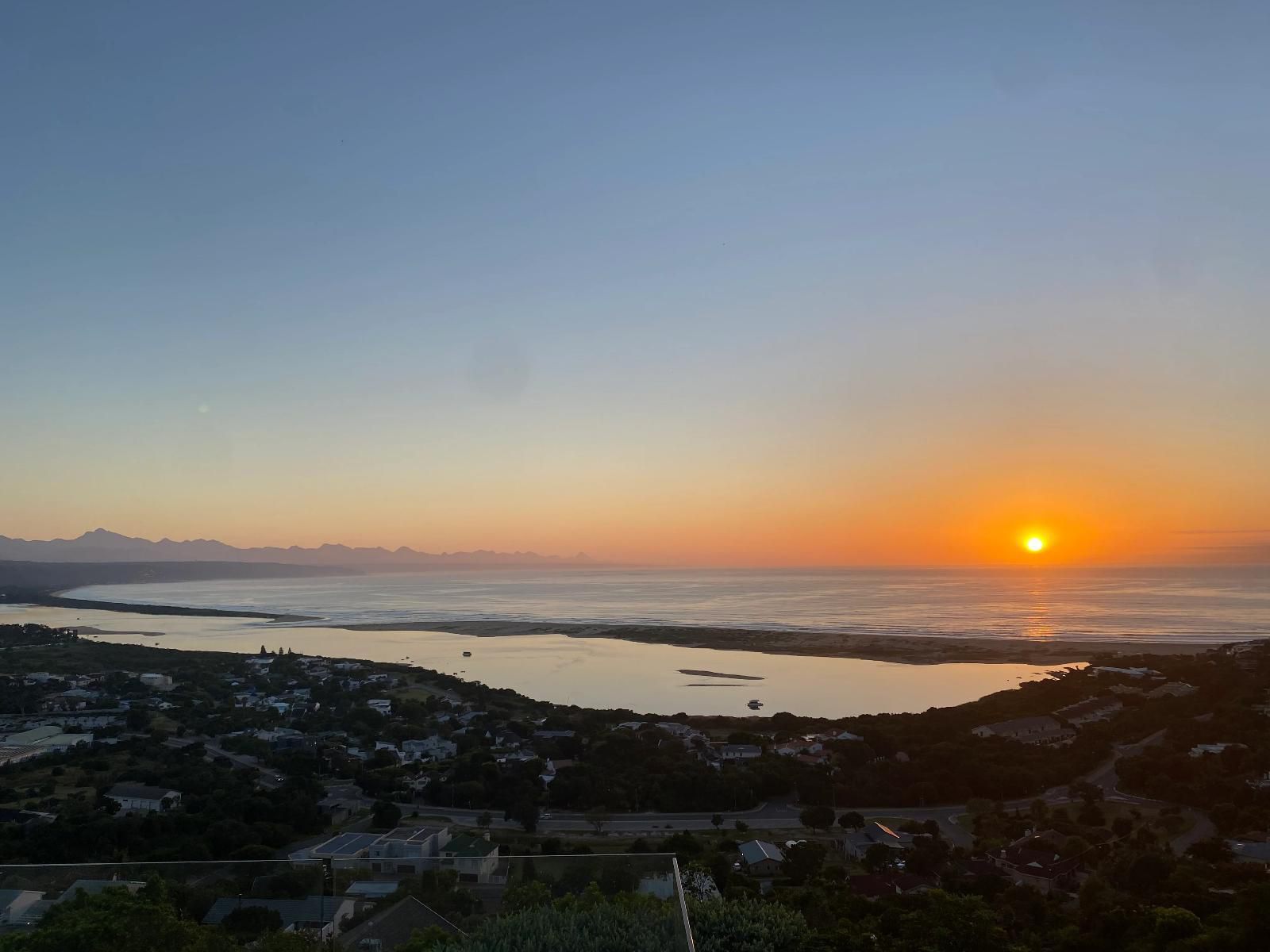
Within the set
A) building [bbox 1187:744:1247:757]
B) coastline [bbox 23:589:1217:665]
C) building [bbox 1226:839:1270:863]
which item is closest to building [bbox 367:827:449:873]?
building [bbox 1226:839:1270:863]

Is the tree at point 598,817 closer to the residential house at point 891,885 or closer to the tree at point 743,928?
the residential house at point 891,885

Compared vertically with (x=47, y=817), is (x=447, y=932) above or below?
above

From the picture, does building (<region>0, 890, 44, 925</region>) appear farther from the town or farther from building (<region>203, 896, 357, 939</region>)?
building (<region>203, 896, 357, 939</region>)

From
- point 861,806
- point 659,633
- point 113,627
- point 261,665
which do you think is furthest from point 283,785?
point 113,627

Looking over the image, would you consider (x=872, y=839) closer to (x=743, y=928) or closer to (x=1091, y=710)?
(x=743, y=928)

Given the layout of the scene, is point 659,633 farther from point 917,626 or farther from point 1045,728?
point 1045,728

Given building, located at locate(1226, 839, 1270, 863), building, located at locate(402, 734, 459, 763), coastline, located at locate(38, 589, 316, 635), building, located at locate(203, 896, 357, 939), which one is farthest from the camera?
coastline, located at locate(38, 589, 316, 635)
